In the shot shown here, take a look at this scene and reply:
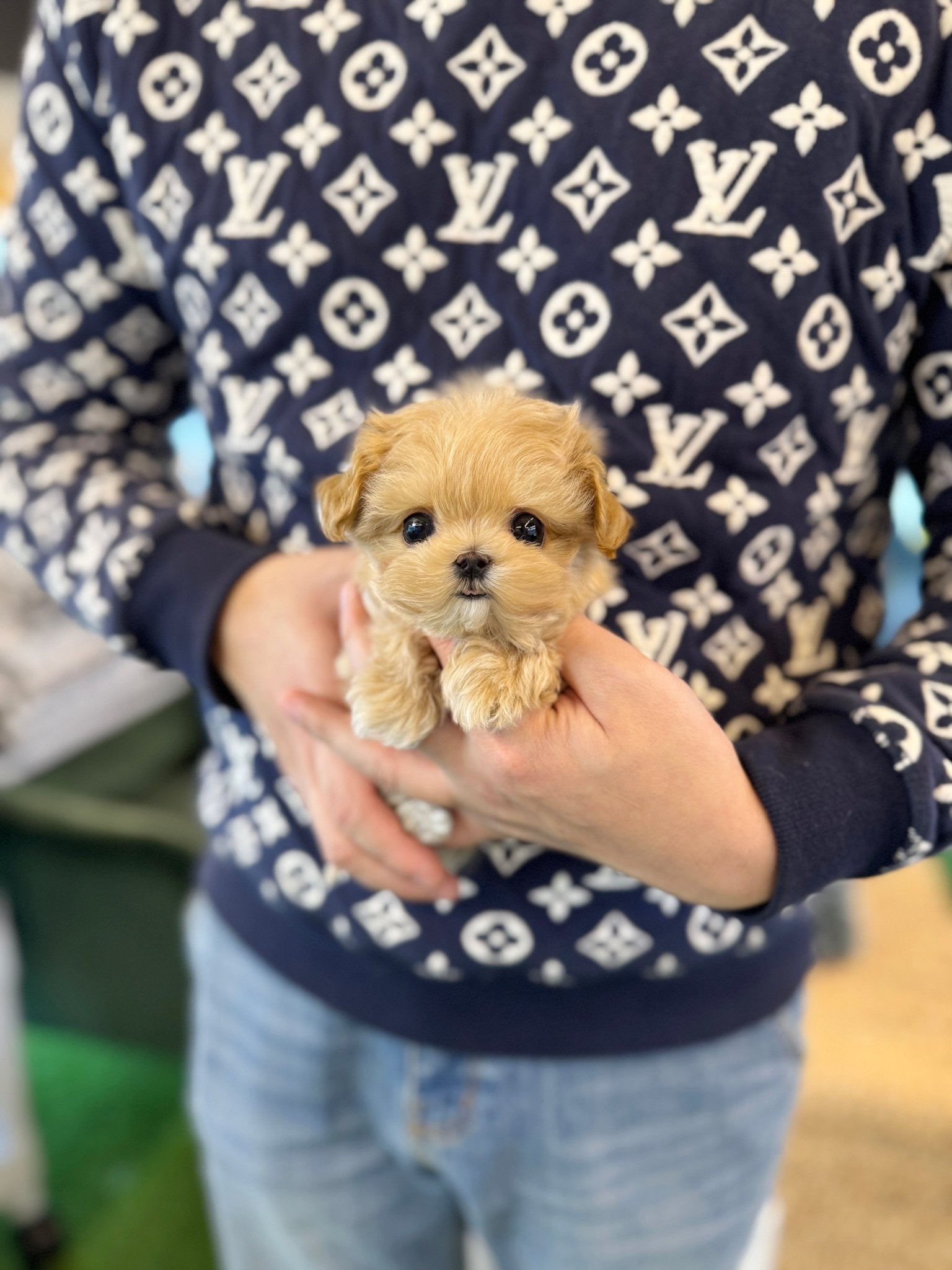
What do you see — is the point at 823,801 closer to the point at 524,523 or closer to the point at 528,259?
the point at 524,523

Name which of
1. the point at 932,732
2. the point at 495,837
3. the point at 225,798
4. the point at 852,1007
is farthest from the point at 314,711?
the point at 852,1007

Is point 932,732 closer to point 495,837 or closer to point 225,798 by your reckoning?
point 495,837

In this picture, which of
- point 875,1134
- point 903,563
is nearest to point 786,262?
point 903,563

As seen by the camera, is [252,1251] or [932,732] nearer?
[932,732]

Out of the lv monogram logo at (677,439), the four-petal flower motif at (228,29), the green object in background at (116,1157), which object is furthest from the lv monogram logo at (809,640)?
the green object in background at (116,1157)

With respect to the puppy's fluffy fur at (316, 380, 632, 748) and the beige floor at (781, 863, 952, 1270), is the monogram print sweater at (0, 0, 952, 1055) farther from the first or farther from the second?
the beige floor at (781, 863, 952, 1270)

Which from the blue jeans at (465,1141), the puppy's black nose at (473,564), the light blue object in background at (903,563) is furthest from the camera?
the light blue object in background at (903,563)

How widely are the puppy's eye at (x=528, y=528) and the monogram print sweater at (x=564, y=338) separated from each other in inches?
7.4

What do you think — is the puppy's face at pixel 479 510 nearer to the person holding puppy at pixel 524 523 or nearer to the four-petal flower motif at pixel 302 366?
the person holding puppy at pixel 524 523

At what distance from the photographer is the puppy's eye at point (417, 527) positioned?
1.68 ft

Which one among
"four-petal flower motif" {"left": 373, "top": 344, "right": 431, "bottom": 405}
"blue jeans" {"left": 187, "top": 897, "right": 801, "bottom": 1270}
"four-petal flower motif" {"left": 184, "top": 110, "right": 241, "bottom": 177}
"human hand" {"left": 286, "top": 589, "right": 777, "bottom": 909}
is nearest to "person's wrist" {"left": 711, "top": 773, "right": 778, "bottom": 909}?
"human hand" {"left": 286, "top": 589, "right": 777, "bottom": 909}

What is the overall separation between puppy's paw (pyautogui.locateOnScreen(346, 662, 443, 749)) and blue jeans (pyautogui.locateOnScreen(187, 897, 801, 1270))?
349mm

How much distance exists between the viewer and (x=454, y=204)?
0.71 m

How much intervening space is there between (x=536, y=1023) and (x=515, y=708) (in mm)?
381
